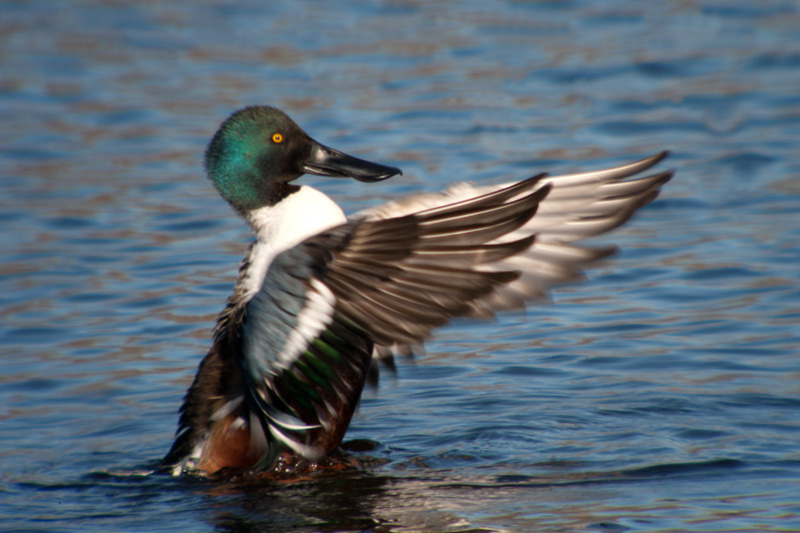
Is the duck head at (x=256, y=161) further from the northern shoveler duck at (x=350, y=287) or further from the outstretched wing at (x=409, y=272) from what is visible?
the outstretched wing at (x=409, y=272)

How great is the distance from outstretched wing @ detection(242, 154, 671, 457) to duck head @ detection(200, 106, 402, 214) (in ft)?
2.84

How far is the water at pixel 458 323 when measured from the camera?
4.42 metres

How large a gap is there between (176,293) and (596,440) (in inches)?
120

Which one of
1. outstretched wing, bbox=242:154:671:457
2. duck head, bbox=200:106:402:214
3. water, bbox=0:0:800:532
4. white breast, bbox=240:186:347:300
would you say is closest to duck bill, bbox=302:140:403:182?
duck head, bbox=200:106:402:214

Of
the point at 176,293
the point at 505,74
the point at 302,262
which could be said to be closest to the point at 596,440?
the point at 302,262

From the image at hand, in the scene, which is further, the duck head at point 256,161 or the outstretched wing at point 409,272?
the duck head at point 256,161

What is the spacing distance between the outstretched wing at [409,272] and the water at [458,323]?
1.82ft

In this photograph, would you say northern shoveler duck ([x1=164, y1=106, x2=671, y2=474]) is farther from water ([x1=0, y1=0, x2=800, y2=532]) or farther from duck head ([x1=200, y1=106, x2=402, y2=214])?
water ([x1=0, y1=0, x2=800, y2=532])

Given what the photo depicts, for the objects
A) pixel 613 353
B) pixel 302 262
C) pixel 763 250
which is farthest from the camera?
pixel 763 250

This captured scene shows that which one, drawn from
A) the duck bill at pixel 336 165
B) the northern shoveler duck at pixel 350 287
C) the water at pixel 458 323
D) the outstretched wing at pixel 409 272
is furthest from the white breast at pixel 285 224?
the water at pixel 458 323

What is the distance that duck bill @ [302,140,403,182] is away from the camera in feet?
16.9

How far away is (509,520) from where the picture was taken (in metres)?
4.04

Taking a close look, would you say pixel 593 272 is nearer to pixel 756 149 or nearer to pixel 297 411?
pixel 756 149

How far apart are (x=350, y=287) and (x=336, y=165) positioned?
1.37 metres
